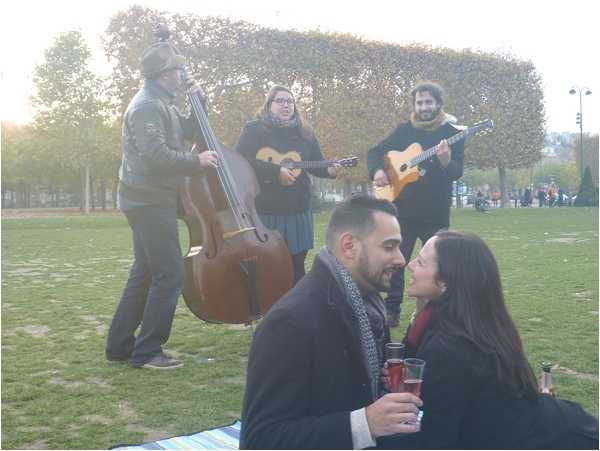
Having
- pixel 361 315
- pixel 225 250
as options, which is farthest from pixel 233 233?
pixel 361 315

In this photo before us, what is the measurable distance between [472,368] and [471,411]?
175mm

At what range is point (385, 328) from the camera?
280cm

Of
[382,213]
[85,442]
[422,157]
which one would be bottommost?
[85,442]

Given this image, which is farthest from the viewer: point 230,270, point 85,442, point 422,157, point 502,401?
point 422,157

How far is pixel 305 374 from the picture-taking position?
88.0 inches

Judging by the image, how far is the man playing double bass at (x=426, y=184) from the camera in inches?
249

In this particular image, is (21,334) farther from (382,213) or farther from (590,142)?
(590,142)

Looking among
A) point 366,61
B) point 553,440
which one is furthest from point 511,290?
point 366,61

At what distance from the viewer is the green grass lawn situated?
400 centimetres

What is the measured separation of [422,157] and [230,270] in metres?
2.24

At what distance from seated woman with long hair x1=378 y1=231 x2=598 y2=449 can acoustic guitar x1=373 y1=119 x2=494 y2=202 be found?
3508 millimetres

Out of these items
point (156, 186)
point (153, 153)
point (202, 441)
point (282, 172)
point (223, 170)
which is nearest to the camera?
point (202, 441)

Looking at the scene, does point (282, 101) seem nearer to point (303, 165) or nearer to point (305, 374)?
point (303, 165)

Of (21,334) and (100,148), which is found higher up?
(100,148)
